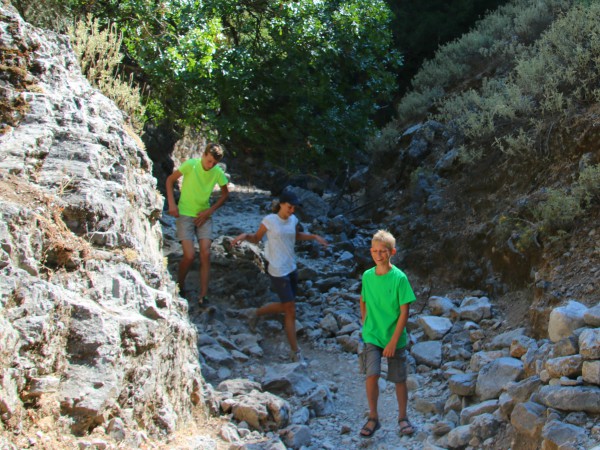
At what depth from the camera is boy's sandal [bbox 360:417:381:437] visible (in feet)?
16.8

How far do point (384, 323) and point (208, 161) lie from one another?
2.80 meters

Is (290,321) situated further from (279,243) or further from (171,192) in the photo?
(171,192)

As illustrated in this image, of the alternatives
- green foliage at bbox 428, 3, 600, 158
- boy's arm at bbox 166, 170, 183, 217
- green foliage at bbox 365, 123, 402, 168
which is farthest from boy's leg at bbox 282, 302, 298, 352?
green foliage at bbox 365, 123, 402, 168

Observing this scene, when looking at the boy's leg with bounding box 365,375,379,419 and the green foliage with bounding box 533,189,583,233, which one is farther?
the green foliage with bounding box 533,189,583,233

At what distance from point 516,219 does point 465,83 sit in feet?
18.2

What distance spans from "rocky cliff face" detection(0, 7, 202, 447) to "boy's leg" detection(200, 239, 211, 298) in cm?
95

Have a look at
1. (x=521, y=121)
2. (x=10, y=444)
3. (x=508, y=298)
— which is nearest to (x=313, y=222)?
(x=521, y=121)

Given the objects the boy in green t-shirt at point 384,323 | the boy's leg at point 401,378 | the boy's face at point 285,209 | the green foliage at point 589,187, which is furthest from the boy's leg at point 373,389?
the green foliage at point 589,187

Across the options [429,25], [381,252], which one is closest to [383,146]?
[429,25]

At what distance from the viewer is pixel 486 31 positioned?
1383 centimetres

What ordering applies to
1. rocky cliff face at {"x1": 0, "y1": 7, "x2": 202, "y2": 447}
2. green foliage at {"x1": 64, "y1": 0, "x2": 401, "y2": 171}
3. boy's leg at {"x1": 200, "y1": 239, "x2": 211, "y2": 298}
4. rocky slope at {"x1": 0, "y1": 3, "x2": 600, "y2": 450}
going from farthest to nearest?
green foliage at {"x1": 64, "y1": 0, "x2": 401, "y2": 171}, boy's leg at {"x1": 200, "y1": 239, "x2": 211, "y2": 298}, rocky slope at {"x1": 0, "y1": 3, "x2": 600, "y2": 450}, rocky cliff face at {"x1": 0, "y1": 7, "x2": 202, "y2": 447}

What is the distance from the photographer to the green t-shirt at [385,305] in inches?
198

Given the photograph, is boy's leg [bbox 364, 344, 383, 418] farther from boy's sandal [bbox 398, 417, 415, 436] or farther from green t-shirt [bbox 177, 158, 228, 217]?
green t-shirt [bbox 177, 158, 228, 217]

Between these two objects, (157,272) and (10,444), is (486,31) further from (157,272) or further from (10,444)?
(10,444)
